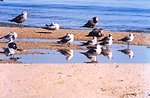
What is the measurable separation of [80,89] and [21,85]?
1.48m

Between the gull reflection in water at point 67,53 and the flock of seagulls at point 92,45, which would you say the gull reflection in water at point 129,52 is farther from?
the gull reflection in water at point 67,53

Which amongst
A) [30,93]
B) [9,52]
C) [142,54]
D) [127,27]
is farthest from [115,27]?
[30,93]

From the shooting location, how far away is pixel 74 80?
48.7 feet

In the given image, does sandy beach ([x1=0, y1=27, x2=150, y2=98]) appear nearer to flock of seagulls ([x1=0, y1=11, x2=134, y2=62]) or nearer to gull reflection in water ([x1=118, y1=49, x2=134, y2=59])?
flock of seagulls ([x1=0, y1=11, x2=134, y2=62])

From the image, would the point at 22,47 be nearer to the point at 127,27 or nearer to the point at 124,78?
the point at 124,78

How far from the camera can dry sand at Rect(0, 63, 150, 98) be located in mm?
13117

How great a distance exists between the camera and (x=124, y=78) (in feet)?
51.1

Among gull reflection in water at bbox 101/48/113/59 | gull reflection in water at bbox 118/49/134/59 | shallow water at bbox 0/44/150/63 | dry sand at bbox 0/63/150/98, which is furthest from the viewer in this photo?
gull reflection in water at bbox 118/49/134/59

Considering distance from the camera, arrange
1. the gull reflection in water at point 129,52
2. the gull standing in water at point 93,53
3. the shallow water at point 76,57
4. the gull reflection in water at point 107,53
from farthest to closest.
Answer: the gull reflection in water at point 129,52, the gull reflection in water at point 107,53, the gull standing in water at point 93,53, the shallow water at point 76,57

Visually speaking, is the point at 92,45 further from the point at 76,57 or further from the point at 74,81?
the point at 74,81

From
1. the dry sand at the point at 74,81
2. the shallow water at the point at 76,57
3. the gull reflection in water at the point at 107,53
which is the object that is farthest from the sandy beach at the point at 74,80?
the gull reflection in water at the point at 107,53

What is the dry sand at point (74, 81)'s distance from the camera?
13.1 meters

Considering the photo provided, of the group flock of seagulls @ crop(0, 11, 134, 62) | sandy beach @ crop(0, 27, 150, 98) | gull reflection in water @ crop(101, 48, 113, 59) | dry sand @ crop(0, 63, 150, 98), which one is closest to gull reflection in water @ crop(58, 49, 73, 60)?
flock of seagulls @ crop(0, 11, 134, 62)

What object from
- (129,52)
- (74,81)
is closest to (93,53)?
(129,52)
